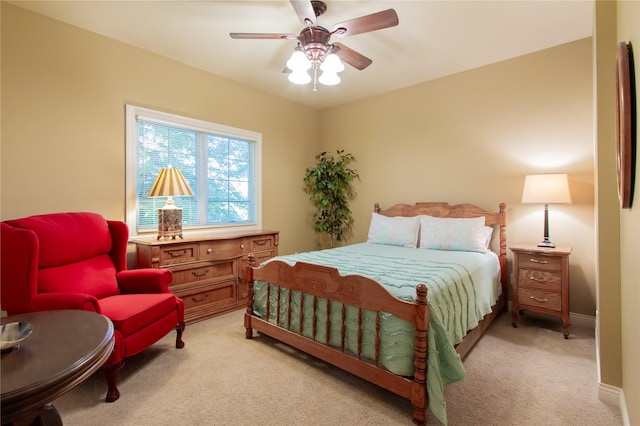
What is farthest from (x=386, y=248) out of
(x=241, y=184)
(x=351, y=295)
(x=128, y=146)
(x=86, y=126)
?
(x=86, y=126)

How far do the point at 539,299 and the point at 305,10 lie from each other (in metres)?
3.06

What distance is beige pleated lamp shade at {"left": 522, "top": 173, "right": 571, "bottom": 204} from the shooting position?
8.95 ft

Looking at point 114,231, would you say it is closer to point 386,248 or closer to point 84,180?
point 84,180

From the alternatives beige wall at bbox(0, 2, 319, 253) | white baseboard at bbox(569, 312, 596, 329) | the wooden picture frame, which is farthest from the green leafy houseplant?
the wooden picture frame

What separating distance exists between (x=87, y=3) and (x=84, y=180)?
1.42 meters

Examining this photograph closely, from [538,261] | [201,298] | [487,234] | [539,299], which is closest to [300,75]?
[201,298]

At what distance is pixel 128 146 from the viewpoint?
2990mm

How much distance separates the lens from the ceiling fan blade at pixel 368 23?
6.20 feet

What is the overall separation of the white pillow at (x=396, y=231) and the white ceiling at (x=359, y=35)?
1756 millimetres

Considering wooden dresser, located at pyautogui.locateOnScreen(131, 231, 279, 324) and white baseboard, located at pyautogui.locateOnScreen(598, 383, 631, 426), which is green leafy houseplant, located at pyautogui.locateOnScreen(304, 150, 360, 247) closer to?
wooden dresser, located at pyautogui.locateOnScreen(131, 231, 279, 324)

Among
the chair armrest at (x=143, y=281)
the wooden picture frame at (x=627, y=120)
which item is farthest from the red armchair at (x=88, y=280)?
the wooden picture frame at (x=627, y=120)

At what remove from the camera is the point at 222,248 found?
3.29 metres

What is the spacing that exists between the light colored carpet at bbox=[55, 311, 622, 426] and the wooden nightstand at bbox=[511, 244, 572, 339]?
0.30 meters

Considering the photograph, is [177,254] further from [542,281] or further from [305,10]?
[542,281]
